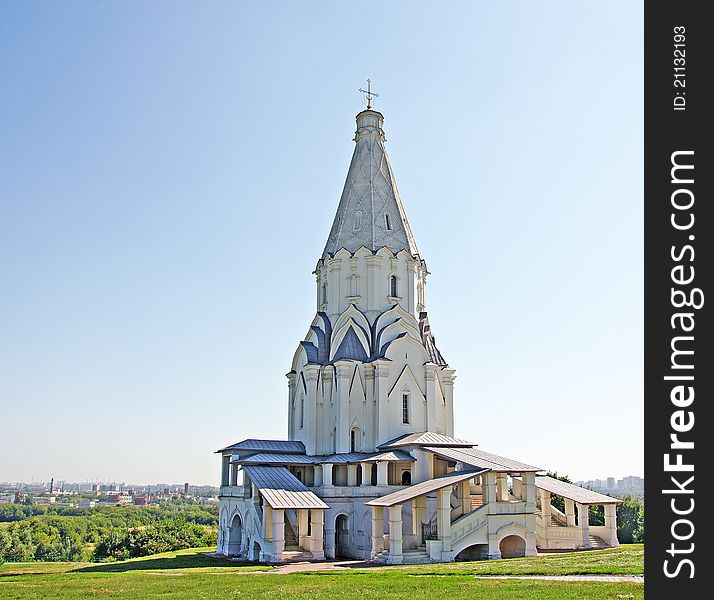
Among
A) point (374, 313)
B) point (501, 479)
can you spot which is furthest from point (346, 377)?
point (501, 479)

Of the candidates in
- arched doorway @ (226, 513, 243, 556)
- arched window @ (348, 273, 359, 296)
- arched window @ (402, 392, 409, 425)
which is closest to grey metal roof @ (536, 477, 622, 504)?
arched window @ (402, 392, 409, 425)

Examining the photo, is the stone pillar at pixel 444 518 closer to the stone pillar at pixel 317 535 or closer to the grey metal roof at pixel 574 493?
the stone pillar at pixel 317 535

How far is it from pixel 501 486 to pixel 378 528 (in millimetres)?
5510

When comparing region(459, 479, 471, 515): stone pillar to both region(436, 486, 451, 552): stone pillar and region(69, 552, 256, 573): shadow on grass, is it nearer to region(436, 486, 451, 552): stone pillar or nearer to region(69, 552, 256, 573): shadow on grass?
region(436, 486, 451, 552): stone pillar

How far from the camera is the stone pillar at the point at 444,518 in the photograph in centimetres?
2766

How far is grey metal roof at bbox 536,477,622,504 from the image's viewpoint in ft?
103

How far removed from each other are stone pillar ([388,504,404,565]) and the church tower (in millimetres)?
8901

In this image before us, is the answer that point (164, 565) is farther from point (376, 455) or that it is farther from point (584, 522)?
point (584, 522)

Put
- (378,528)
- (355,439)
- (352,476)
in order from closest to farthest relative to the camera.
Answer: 1. (378,528)
2. (352,476)
3. (355,439)

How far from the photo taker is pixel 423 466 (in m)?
33.5

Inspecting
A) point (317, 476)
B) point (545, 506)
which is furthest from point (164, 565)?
point (545, 506)
